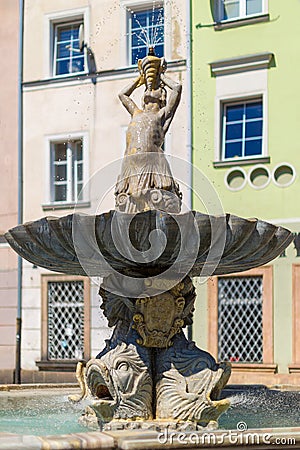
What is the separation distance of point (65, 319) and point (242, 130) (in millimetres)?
5196

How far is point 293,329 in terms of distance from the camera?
1792 cm

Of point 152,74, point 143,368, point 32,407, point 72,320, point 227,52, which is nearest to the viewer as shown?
point 143,368

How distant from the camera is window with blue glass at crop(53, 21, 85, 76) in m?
21.5

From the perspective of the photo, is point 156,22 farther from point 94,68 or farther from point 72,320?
point 72,320

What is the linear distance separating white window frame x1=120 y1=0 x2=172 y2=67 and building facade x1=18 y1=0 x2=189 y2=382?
20 mm

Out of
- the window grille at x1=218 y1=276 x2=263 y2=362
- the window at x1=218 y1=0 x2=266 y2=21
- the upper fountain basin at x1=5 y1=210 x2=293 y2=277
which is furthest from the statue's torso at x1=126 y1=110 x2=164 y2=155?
the window at x1=218 y1=0 x2=266 y2=21

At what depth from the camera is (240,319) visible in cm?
1841

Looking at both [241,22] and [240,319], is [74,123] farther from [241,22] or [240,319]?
[240,319]

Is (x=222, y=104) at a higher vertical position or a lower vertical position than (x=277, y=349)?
higher

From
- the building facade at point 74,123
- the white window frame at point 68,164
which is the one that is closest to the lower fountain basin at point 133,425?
the building facade at point 74,123

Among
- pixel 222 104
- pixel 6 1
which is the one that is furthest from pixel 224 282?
pixel 6 1

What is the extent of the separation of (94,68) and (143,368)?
46.9 ft

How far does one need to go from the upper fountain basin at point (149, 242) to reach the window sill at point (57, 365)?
12470mm

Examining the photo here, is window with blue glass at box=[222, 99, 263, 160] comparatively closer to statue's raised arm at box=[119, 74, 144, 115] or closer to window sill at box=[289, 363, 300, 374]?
window sill at box=[289, 363, 300, 374]
